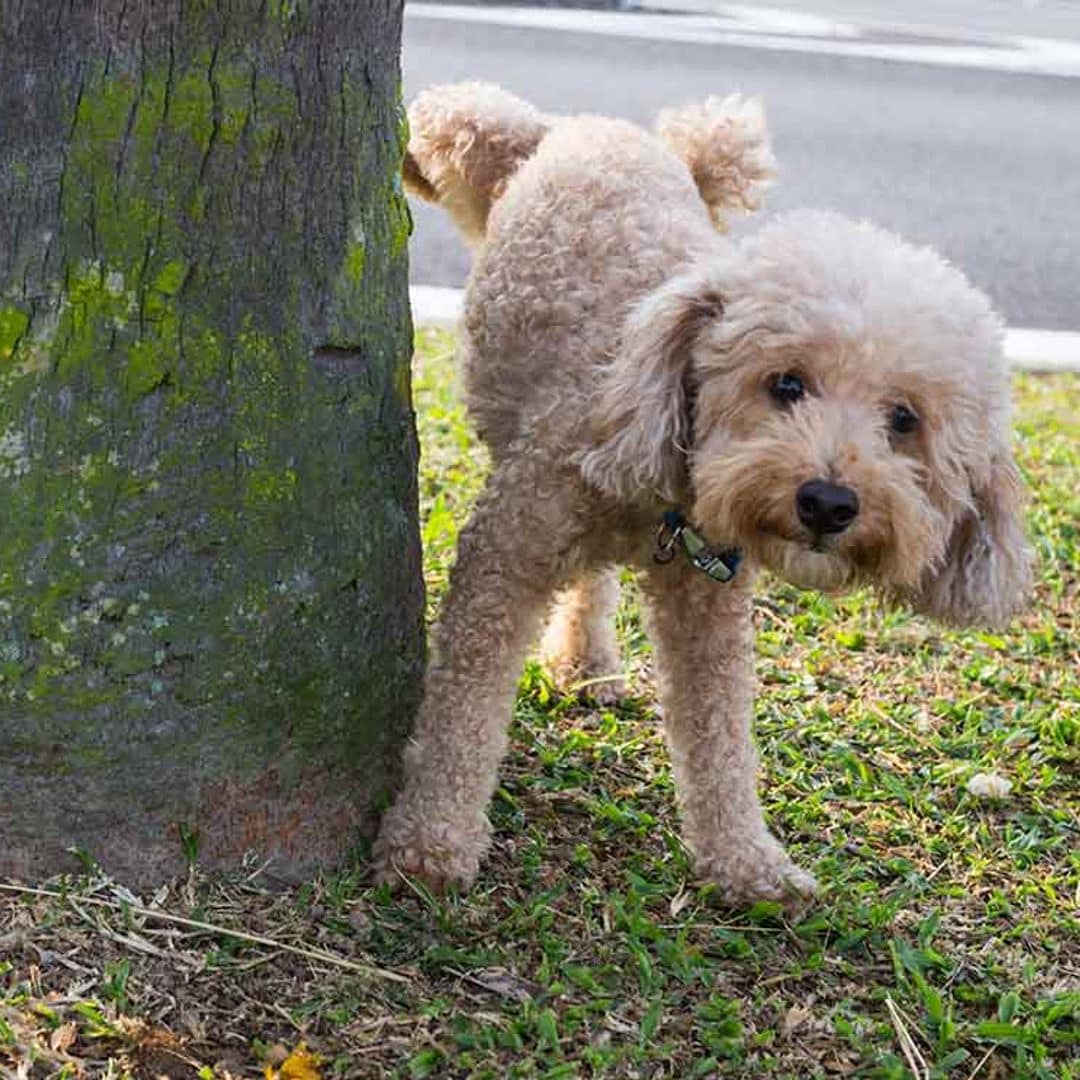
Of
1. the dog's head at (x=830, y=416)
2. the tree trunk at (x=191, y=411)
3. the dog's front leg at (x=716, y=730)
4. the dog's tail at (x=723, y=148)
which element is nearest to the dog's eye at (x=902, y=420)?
the dog's head at (x=830, y=416)

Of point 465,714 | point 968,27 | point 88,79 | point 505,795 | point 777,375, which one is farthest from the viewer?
point 968,27

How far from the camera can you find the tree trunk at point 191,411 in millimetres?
2744

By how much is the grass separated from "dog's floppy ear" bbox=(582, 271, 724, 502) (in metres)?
0.85

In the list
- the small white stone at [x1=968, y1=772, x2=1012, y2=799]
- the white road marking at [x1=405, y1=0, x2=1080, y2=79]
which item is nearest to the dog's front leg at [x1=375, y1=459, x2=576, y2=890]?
the small white stone at [x1=968, y1=772, x2=1012, y2=799]

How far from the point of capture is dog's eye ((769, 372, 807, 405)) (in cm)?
310

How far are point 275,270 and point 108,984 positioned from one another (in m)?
1.21

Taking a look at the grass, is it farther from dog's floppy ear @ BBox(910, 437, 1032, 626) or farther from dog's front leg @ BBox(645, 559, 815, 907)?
dog's floppy ear @ BBox(910, 437, 1032, 626)

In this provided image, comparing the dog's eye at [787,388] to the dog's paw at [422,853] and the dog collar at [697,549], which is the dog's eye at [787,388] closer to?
the dog collar at [697,549]

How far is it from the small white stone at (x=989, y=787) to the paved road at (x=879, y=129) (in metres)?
3.91

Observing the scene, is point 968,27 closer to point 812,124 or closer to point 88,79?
point 812,124

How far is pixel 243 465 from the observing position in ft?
9.77

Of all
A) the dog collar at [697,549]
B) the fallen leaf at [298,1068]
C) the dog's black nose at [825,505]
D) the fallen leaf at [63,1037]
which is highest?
the dog's black nose at [825,505]

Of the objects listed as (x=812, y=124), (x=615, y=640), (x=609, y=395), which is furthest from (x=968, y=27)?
(x=609, y=395)

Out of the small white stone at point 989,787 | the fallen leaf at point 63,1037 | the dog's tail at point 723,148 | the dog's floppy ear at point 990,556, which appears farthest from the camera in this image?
the dog's tail at point 723,148
